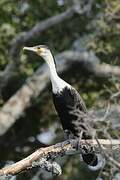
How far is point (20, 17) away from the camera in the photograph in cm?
1116

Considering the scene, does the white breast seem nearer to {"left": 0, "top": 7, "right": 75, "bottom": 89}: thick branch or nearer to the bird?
the bird

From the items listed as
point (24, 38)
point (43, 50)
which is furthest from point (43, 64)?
point (43, 50)

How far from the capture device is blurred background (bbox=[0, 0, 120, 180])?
404 inches

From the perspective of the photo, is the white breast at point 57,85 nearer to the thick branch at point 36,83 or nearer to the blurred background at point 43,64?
the blurred background at point 43,64

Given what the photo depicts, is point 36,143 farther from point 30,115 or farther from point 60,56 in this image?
point 60,56

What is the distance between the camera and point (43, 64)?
1088cm

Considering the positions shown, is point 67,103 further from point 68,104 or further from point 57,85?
point 57,85

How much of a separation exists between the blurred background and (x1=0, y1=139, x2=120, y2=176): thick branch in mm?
3695

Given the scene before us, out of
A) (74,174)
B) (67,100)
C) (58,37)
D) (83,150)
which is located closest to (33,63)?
(58,37)

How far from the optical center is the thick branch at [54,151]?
5.91m

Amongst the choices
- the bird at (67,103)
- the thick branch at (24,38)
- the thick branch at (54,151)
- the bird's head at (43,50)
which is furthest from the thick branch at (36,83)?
the thick branch at (54,151)

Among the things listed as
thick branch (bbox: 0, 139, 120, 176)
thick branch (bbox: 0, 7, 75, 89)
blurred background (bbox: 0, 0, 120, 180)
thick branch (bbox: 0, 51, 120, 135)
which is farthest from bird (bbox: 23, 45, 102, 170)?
thick branch (bbox: 0, 7, 75, 89)

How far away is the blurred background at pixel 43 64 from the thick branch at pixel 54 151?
3695mm

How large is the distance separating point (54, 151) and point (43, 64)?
492 cm
